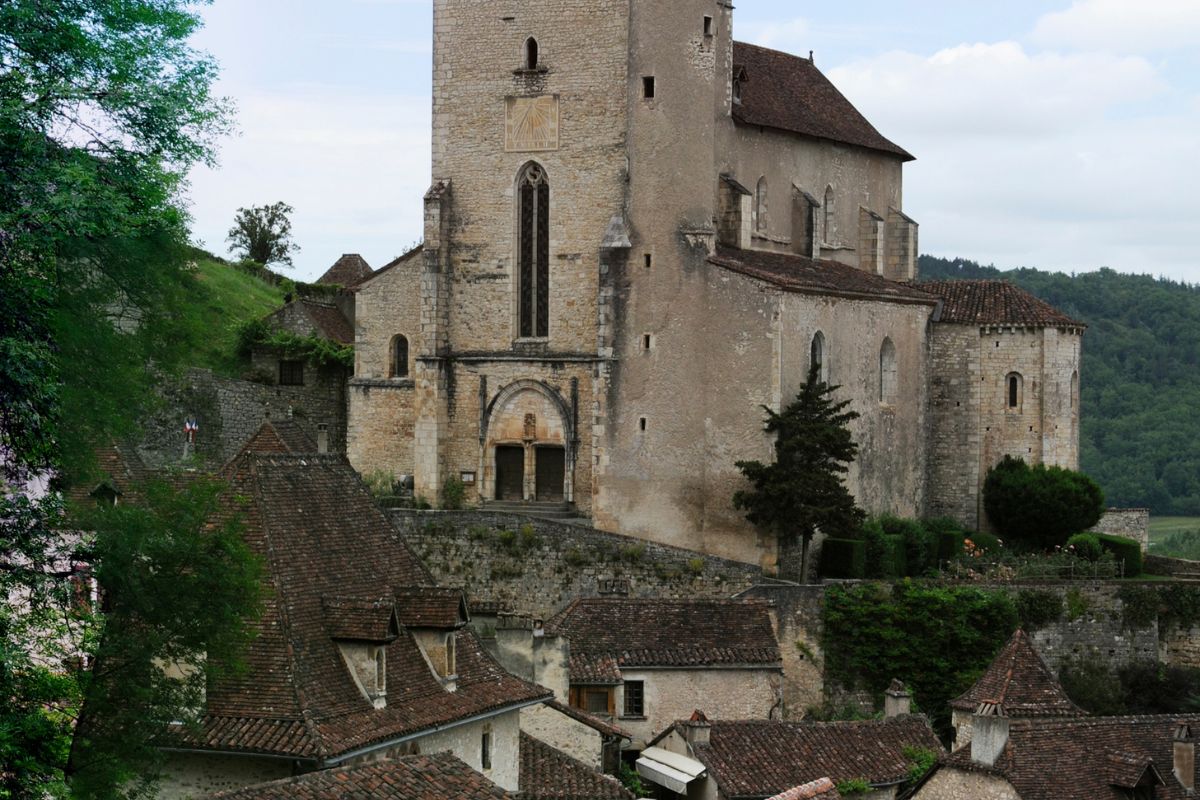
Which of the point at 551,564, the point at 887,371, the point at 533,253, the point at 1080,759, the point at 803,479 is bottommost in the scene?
the point at 1080,759

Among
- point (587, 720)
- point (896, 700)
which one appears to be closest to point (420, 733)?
point (587, 720)

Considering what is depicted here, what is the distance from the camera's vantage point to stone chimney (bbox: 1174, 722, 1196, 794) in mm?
37188

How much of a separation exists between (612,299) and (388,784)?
31.2 m

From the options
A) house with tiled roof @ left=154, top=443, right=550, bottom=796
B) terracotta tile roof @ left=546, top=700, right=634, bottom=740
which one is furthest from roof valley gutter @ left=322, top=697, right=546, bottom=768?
terracotta tile roof @ left=546, top=700, right=634, bottom=740

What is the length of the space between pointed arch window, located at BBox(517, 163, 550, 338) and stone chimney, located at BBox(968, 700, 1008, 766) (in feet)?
69.6

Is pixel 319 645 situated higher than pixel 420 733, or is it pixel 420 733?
pixel 319 645

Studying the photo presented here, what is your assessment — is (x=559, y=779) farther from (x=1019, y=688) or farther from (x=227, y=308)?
(x=227, y=308)

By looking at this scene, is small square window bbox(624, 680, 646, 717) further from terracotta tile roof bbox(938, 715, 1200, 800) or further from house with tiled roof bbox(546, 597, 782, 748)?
terracotta tile roof bbox(938, 715, 1200, 800)

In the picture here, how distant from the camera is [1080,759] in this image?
122 feet

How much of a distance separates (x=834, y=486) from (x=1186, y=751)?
51.9 feet

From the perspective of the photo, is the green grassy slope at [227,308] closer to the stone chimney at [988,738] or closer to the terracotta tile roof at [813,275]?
the terracotta tile roof at [813,275]

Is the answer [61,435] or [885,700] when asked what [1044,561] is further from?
[61,435]

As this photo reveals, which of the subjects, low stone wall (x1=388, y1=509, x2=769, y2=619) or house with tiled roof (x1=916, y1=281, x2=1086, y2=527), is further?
house with tiled roof (x1=916, y1=281, x2=1086, y2=527)

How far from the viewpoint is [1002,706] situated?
142ft
